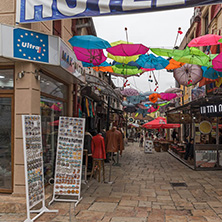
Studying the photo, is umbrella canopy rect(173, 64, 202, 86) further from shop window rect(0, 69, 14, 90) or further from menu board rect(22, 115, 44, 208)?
menu board rect(22, 115, 44, 208)

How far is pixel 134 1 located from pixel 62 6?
159 centimetres

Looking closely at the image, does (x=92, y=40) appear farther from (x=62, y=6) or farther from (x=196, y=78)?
(x=196, y=78)

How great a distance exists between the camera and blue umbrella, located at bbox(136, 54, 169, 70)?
→ 9.10m

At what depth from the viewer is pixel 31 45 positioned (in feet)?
21.5

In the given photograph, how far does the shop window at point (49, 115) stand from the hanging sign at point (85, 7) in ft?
6.86

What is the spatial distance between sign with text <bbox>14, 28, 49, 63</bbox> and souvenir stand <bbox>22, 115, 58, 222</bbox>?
1.74 m

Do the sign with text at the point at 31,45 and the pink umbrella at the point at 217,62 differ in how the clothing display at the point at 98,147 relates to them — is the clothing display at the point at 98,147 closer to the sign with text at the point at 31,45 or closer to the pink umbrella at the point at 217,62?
the sign with text at the point at 31,45

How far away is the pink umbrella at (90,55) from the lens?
832 cm

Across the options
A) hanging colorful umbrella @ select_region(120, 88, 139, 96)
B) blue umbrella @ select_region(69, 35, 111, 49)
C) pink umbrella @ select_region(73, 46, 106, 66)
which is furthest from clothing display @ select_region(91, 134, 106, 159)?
hanging colorful umbrella @ select_region(120, 88, 139, 96)

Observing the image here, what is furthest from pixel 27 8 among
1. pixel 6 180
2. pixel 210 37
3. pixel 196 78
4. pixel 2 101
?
pixel 196 78

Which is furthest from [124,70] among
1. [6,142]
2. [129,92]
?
[129,92]

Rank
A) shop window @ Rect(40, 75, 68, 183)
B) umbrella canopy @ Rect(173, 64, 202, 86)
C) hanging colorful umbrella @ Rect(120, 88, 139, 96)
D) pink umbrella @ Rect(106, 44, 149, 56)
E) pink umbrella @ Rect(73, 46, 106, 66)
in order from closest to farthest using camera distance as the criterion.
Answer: pink umbrella @ Rect(106, 44, 149, 56) < shop window @ Rect(40, 75, 68, 183) < pink umbrella @ Rect(73, 46, 106, 66) < umbrella canopy @ Rect(173, 64, 202, 86) < hanging colorful umbrella @ Rect(120, 88, 139, 96)

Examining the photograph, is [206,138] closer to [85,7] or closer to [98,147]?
[98,147]

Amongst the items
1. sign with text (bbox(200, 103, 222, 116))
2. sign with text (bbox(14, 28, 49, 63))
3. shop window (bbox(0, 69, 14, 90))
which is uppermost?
sign with text (bbox(14, 28, 49, 63))
